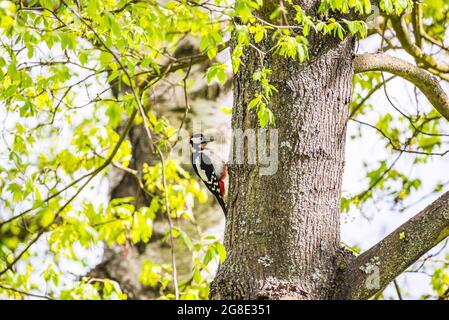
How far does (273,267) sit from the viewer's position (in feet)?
7.66

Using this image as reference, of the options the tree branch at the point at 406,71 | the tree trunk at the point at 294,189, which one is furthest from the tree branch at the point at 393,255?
the tree branch at the point at 406,71

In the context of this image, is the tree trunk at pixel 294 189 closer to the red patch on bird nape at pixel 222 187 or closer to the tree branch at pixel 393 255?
the tree branch at pixel 393 255

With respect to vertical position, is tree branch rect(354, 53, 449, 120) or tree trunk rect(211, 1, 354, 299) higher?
tree branch rect(354, 53, 449, 120)

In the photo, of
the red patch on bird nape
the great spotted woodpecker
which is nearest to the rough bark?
the great spotted woodpecker

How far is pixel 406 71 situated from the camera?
2.77 metres

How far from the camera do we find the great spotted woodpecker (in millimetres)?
4188

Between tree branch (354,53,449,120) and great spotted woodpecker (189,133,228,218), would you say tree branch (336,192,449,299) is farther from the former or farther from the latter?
great spotted woodpecker (189,133,228,218)

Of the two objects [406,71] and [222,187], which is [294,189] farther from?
[222,187]

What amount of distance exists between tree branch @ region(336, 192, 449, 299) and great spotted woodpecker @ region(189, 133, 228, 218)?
66.5 inches

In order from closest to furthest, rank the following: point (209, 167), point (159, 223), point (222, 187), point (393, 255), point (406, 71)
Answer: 1. point (393, 255)
2. point (406, 71)
3. point (222, 187)
4. point (209, 167)
5. point (159, 223)

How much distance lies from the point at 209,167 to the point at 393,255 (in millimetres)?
2216

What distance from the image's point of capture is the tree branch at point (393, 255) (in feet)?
7.66

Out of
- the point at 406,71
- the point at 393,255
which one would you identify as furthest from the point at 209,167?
the point at 393,255
